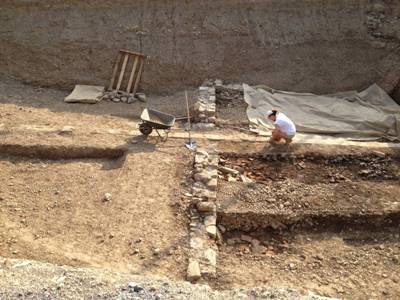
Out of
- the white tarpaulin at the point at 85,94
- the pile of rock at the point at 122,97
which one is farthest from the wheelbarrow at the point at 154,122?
the white tarpaulin at the point at 85,94

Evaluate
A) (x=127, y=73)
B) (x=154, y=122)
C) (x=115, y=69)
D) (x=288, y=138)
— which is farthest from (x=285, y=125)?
(x=115, y=69)

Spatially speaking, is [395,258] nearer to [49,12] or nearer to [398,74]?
[398,74]

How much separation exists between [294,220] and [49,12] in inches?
351

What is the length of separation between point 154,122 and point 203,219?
2.39 metres

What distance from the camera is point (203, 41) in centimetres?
1077

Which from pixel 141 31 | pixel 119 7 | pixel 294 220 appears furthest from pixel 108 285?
pixel 119 7

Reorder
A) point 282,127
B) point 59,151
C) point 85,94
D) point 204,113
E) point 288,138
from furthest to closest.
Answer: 1. point 85,94
2. point 204,113
3. point 288,138
4. point 282,127
5. point 59,151

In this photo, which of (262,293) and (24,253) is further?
(24,253)

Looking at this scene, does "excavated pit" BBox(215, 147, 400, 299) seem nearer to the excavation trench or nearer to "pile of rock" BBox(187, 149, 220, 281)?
"pile of rock" BBox(187, 149, 220, 281)

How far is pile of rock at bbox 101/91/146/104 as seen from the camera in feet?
32.3

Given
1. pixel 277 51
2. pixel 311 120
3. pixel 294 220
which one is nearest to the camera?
pixel 294 220

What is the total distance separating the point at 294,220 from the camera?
21.1 ft

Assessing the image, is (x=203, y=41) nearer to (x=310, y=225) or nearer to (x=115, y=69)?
(x=115, y=69)

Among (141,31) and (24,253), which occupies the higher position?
(141,31)
